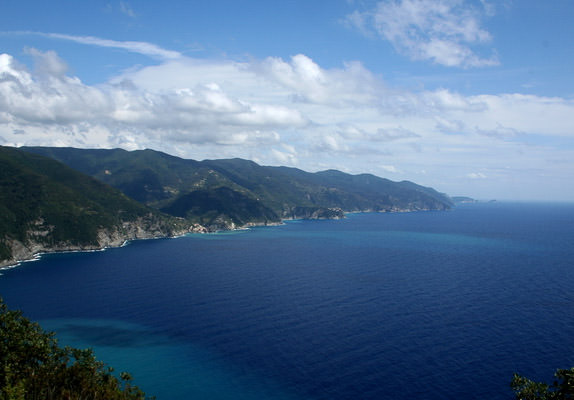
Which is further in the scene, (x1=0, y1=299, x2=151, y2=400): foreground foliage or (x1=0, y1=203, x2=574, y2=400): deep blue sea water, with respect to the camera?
Answer: (x1=0, y1=203, x2=574, y2=400): deep blue sea water

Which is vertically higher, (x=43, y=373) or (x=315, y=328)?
(x=43, y=373)

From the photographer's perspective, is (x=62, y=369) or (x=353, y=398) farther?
(x=353, y=398)

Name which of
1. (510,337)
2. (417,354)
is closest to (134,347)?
(417,354)

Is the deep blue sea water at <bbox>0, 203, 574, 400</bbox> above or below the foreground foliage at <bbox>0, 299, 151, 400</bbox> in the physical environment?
below

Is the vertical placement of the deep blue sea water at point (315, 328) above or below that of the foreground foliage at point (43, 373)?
below

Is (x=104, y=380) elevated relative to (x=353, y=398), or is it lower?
elevated

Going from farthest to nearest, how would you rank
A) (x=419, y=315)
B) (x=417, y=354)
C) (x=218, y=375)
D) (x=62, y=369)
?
(x=419, y=315) → (x=417, y=354) → (x=218, y=375) → (x=62, y=369)

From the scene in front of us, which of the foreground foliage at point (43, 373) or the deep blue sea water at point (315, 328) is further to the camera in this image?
the deep blue sea water at point (315, 328)

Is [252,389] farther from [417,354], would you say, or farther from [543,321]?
[543,321]

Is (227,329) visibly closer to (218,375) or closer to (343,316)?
(218,375)

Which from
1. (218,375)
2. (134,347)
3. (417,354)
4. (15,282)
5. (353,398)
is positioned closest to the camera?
(353,398)

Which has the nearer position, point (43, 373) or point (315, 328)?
point (43, 373)
